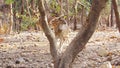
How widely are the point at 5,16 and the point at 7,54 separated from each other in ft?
38.7

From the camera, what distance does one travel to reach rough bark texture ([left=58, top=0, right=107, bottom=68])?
10.7ft

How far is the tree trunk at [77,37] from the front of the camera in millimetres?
3295

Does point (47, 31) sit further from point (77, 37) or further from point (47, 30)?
point (77, 37)

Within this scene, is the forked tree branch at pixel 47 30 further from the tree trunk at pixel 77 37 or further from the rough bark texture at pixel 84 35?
the rough bark texture at pixel 84 35

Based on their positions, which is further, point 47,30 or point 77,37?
point 47,30

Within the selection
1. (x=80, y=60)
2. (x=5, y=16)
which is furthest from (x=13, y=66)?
(x=5, y=16)

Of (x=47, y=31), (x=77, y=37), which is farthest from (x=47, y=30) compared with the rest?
(x=77, y=37)

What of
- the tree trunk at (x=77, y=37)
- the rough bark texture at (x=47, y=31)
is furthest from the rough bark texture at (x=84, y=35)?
the rough bark texture at (x=47, y=31)

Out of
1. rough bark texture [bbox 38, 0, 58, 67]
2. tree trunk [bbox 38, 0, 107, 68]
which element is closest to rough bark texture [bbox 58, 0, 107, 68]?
tree trunk [bbox 38, 0, 107, 68]

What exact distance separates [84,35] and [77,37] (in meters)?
0.10

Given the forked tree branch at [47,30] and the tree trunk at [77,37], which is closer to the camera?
the tree trunk at [77,37]

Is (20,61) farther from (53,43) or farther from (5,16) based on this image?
(5,16)

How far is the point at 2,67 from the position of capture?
5.18 m

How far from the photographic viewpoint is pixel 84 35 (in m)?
3.52
